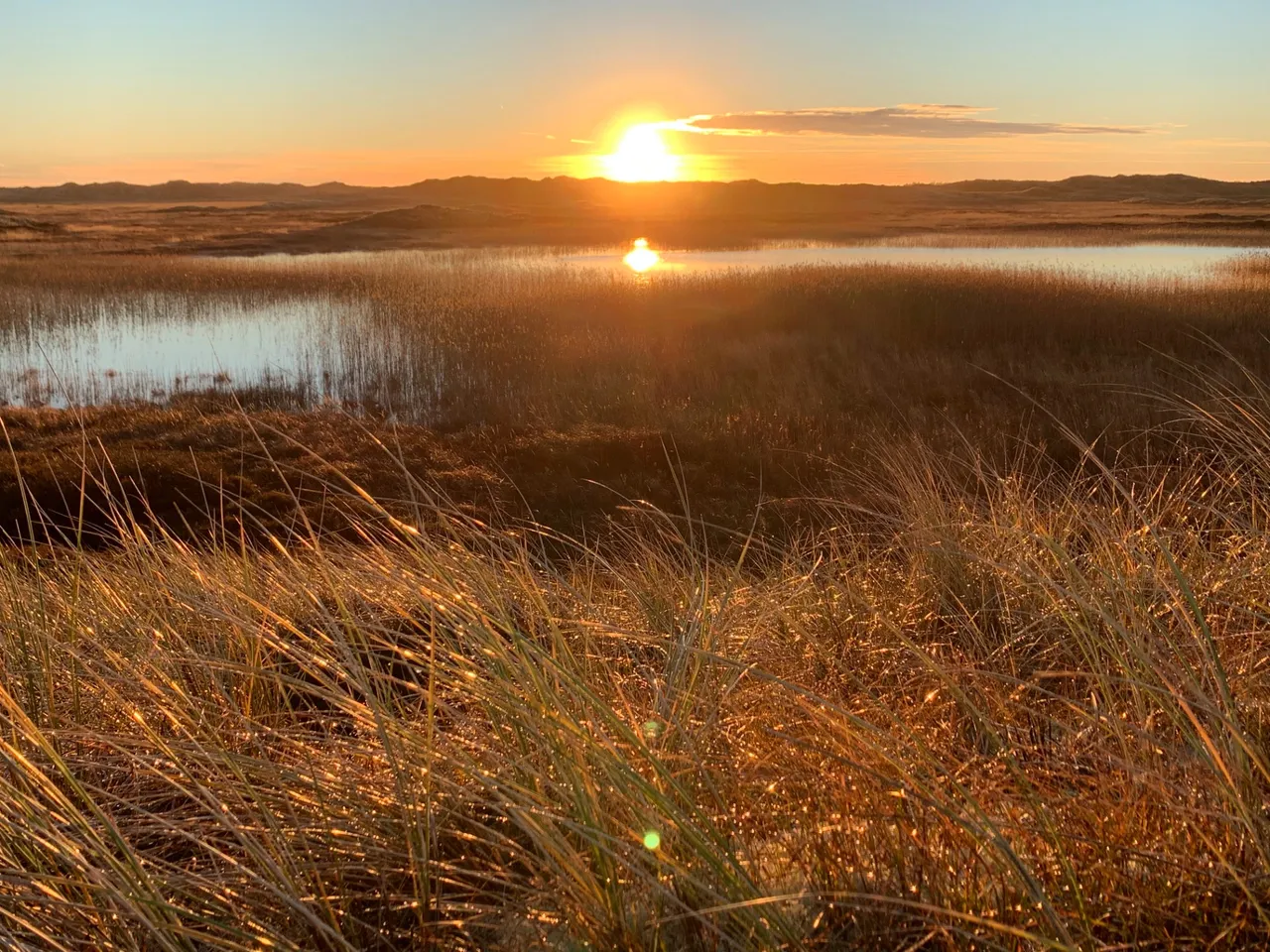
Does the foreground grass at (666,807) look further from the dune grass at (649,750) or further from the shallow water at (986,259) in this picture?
the shallow water at (986,259)

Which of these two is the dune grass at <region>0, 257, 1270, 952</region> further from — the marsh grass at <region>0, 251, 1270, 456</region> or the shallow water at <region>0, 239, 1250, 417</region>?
the marsh grass at <region>0, 251, 1270, 456</region>

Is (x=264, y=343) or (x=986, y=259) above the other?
(x=986, y=259)

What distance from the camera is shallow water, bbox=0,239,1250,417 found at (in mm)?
14617

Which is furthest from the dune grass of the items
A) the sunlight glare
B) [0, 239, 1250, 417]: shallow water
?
the sunlight glare

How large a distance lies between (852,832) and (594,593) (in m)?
2.87

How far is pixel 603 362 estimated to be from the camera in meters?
15.5

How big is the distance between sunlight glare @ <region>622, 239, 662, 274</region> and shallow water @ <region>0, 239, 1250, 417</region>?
0.45 m

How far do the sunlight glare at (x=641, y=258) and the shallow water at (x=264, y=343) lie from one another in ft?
1.46

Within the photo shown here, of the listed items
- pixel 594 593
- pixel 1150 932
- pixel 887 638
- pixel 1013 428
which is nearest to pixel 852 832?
pixel 1150 932

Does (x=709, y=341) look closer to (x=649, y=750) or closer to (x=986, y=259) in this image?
(x=649, y=750)

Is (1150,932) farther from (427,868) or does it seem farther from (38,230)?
(38,230)

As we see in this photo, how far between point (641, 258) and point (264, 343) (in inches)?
761

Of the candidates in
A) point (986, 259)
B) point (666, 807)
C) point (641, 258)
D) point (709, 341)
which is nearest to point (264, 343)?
point (709, 341)

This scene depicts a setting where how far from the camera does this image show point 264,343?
18.6 meters
